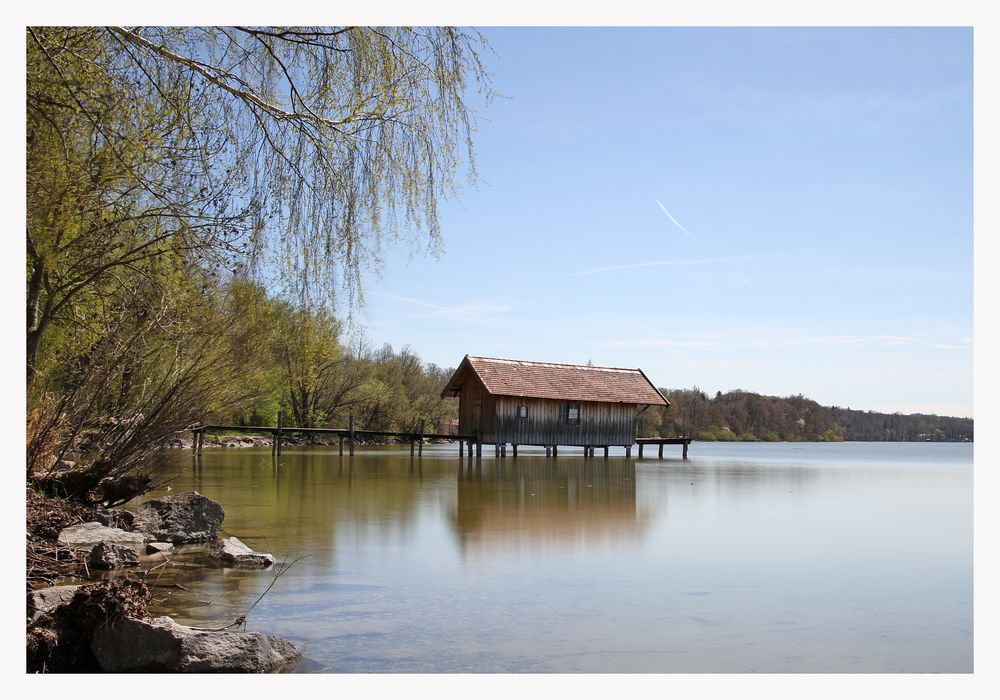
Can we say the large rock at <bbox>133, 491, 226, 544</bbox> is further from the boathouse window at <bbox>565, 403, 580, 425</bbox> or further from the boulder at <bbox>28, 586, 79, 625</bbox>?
the boathouse window at <bbox>565, 403, 580, 425</bbox>

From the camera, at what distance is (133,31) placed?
546 centimetres

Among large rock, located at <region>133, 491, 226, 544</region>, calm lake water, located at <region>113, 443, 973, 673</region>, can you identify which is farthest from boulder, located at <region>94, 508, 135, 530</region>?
calm lake water, located at <region>113, 443, 973, 673</region>

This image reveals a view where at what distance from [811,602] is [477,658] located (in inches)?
147

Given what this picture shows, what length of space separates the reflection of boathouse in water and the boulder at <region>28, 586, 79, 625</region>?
5.70m

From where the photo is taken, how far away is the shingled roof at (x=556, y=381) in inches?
1380

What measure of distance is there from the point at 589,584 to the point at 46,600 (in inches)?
186

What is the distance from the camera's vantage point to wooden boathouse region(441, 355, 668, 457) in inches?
1375

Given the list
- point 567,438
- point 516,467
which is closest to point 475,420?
point 567,438

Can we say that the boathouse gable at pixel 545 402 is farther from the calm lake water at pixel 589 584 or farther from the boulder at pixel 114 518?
the boulder at pixel 114 518

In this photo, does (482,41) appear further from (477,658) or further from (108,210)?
(477,658)

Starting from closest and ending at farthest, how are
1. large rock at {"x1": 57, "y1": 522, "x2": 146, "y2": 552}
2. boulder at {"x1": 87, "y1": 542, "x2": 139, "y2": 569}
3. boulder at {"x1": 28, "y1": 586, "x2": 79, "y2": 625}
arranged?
boulder at {"x1": 28, "y1": 586, "x2": 79, "y2": 625}
boulder at {"x1": 87, "y1": 542, "x2": 139, "y2": 569}
large rock at {"x1": 57, "y1": 522, "x2": 146, "y2": 552}

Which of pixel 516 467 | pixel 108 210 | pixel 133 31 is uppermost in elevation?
pixel 133 31

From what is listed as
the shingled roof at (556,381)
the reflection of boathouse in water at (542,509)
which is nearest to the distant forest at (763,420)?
the shingled roof at (556,381)

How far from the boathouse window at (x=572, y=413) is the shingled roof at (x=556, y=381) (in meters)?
0.50
